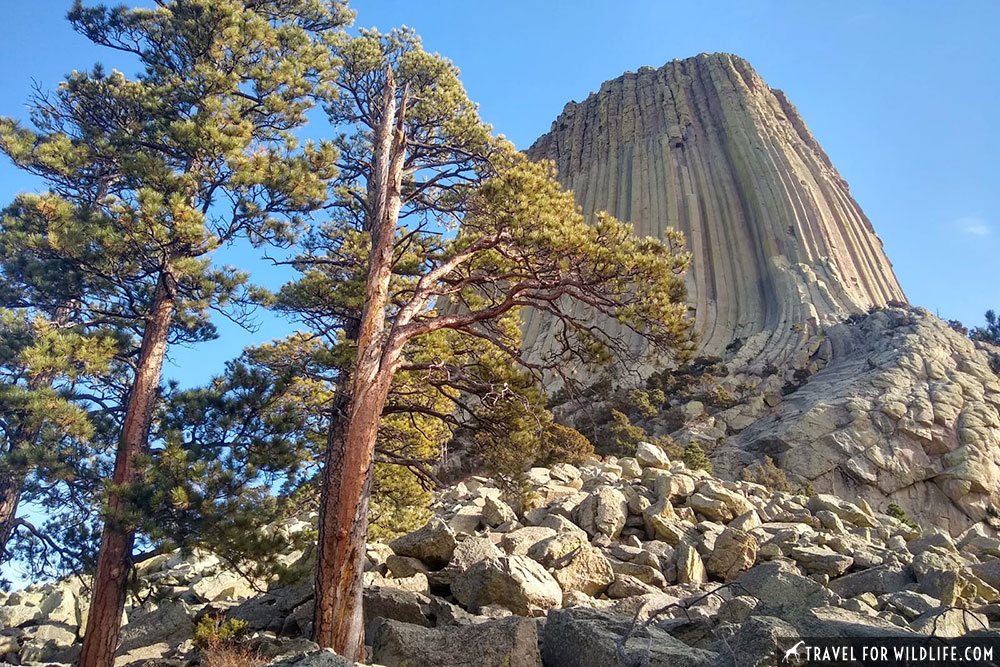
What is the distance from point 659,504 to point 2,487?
9341 mm

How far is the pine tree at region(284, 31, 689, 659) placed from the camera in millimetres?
7266

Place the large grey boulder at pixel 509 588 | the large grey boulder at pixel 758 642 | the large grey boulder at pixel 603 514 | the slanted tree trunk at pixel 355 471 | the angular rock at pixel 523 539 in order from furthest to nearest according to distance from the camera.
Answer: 1. the large grey boulder at pixel 603 514
2. the angular rock at pixel 523 539
3. the large grey boulder at pixel 509 588
4. the slanted tree trunk at pixel 355 471
5. the large grey boulder at pixel 758 642

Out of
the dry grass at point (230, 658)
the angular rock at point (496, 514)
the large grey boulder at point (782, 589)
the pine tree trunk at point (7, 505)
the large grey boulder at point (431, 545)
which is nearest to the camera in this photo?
the dry grass at point (230, 658)

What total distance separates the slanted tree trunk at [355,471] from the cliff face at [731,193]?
33.3 m

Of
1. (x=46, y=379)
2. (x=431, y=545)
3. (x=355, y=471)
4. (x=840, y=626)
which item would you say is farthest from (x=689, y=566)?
(x=46, y=379)

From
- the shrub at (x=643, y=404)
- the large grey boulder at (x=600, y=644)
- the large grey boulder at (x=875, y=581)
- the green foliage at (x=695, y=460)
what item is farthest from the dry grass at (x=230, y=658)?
the shrub at (x=643, y=404)

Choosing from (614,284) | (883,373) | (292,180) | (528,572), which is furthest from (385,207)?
(883,373)

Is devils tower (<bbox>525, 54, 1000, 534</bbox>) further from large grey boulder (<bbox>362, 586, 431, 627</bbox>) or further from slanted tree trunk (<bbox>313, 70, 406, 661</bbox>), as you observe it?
large grey boulder (<bbox>362, 586, 431, 627</bbox>)

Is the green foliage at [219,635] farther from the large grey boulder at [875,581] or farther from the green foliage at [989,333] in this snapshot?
the green foliage at [989,333]

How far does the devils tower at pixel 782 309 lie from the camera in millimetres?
25750

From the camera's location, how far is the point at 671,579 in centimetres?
882

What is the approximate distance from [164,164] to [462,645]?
24.9 feet

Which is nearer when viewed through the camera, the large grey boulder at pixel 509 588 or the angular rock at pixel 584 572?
the large grey boulder at pixel 509 588

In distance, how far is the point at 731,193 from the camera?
173ft
